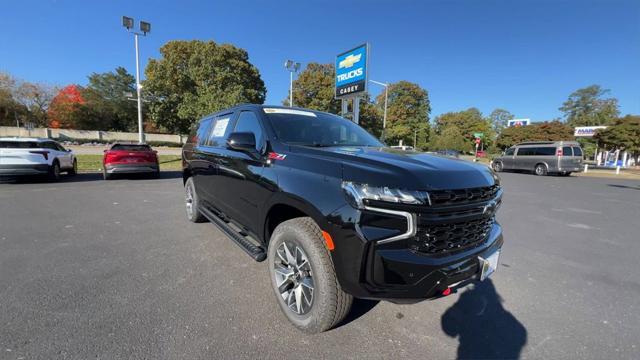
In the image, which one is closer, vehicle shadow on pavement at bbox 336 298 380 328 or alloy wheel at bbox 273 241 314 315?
alloy wheel at bbox 273 241 314 315

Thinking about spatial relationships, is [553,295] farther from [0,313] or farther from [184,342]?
[0,313]

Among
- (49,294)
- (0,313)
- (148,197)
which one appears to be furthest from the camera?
(148,197)

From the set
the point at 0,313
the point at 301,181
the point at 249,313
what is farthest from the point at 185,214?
the point at 301,181

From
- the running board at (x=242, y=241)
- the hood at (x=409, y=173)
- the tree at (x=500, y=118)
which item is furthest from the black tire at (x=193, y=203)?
the tree at (x=500, y=118)

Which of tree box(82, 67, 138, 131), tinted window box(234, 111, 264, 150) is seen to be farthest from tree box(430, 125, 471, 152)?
tree box(82, 67, 138, 131)

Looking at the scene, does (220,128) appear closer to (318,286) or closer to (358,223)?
(318,286)

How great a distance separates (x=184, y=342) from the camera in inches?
84.6

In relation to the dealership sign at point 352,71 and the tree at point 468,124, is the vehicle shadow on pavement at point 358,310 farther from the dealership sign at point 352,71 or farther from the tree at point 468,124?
the tree at point 468,124

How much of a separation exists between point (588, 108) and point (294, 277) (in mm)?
96801

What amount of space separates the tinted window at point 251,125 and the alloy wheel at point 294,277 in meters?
1.09

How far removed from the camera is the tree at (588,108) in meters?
65.9

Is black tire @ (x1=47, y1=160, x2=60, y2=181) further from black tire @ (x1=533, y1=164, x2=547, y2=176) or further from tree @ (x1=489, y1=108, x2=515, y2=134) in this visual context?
tree @ (x1=489, y1=108, x2=515, y2=134)

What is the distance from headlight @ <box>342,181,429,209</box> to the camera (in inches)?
72.5

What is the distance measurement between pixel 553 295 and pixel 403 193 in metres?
2.49
